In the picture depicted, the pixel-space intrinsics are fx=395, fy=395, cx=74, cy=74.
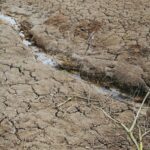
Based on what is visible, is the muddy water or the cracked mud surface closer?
the muddy water

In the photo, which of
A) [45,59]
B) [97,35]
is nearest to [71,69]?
[45,59]

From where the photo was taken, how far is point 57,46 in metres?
5.17

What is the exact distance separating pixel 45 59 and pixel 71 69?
41 cm

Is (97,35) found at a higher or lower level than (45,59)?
higher

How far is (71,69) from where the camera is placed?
15.5ft

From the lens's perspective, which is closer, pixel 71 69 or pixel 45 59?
pixel 71 69

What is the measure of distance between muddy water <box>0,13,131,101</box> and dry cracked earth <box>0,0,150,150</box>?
0.07 m

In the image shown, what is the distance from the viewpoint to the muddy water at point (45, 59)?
430 centimetres

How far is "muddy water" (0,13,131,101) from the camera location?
430 centimetres

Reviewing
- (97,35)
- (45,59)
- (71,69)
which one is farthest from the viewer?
(97,35)

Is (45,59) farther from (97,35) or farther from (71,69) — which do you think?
(97,35)

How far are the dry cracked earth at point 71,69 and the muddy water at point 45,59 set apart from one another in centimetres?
7

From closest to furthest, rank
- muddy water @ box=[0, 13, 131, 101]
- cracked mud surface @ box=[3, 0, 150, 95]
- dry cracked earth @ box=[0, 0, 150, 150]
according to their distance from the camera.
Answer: dry cracked earth @ box=[0, 0, 150, 150], muddy water @ box=[0, 13, 131, 101], cracked mud surface @ box=[3, 0, 150, 95]

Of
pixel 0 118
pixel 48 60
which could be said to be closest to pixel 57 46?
pixel 48 60
